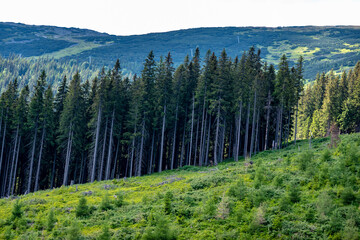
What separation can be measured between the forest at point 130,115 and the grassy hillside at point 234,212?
64.4 ft

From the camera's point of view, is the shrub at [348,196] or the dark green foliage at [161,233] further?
the shrub at [348,196]

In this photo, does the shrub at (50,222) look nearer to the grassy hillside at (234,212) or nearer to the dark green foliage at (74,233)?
the grassy hillside at (234,212)

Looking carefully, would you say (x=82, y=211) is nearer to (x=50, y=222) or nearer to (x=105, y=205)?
(x=105, y=205)

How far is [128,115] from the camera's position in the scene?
42.0 m

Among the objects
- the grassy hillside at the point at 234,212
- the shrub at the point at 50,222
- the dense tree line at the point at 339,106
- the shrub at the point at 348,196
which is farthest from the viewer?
the dense tree line at the point at 339,106

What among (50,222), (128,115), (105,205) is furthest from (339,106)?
(50,222)

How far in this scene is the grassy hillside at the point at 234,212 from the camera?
43.1ft

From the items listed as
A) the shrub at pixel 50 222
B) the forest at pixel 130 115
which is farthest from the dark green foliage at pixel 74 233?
the forest at pixel 130 115

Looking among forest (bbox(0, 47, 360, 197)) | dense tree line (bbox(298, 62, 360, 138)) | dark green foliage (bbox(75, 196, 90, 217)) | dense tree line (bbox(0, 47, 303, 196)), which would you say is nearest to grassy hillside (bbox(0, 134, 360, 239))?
dark green foliage (bbox(75, 196, 90, 217))

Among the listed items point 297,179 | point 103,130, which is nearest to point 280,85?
point 103,130

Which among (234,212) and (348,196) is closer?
(348,196)

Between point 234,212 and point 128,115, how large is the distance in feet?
95.6

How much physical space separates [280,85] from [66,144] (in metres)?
33.6

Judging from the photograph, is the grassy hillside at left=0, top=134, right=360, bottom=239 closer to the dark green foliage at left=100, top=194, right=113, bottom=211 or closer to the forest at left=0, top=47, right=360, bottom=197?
the dark green foliage at left=100, top=194, right=113, bottom=211
